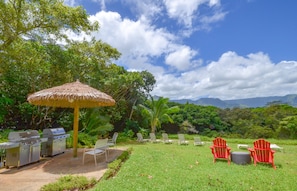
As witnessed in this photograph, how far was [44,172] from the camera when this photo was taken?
5.88 metres

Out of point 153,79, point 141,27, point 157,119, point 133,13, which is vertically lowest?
point 157,119

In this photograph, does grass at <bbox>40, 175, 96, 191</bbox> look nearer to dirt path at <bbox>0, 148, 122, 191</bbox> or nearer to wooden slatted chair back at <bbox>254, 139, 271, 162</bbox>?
dirt path at <bbox>0, 148, 122, 191</bbox>

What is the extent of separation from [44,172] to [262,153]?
23.5 feet

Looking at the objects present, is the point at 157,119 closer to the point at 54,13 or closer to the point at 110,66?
the point at 110,66

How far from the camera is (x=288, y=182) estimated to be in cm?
517

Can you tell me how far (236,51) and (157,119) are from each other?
1111 cm

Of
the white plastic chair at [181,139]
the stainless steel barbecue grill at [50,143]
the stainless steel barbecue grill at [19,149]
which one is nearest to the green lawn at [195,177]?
the stainless steel barbecue grill at [19,149]

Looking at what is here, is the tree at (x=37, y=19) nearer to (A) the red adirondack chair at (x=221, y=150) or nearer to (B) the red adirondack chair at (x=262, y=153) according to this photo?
(A) the red adirondack chair at (x=221, y=150)

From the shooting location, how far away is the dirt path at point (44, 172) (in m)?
4.81

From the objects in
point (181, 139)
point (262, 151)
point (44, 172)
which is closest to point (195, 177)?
point (262, 151)

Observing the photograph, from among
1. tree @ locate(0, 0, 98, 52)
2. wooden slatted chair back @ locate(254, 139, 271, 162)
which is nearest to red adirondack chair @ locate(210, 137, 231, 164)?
wooden slatted chair back @ locate(254, 139, 271, 162)

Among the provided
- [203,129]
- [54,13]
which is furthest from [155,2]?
[203,129]

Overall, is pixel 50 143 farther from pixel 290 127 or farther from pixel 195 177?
pixel 290 127

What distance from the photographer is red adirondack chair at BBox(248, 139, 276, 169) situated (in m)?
6.92
